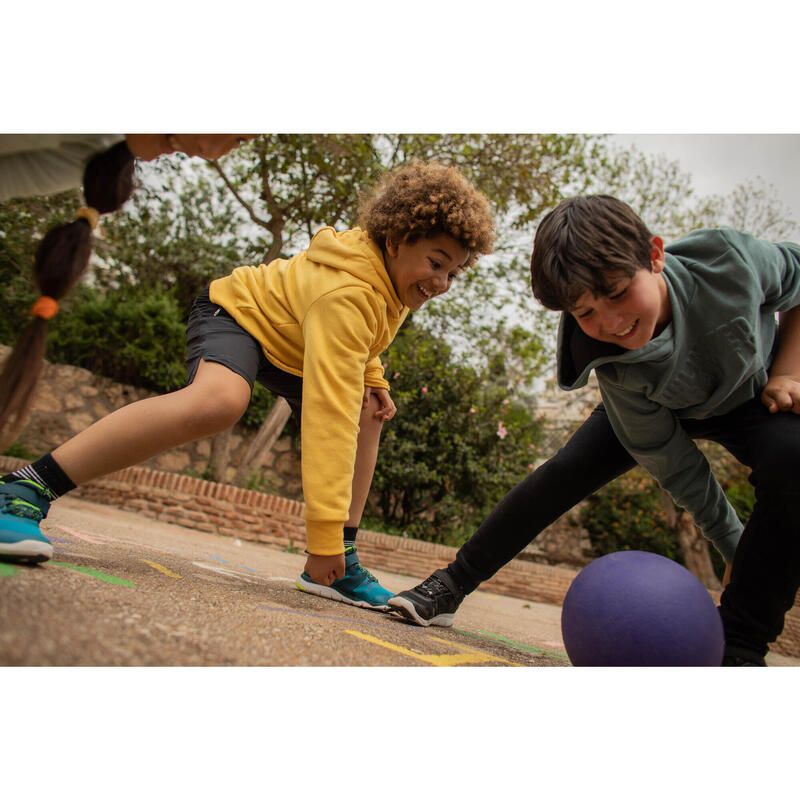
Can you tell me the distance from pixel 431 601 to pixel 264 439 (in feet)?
19.6

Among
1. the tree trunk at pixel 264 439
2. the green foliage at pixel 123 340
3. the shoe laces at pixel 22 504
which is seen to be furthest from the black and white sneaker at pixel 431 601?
the green foliage at pixel 123 340

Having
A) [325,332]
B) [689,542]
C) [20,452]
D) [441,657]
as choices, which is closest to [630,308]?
[325,332]

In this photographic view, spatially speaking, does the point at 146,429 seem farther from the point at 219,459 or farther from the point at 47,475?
the point at 219,459

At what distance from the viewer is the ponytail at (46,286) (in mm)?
1486

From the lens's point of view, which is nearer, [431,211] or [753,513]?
[753,513]

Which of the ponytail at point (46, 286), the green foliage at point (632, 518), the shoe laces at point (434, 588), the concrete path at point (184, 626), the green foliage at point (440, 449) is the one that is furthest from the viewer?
the green foliage at point (632, 518)

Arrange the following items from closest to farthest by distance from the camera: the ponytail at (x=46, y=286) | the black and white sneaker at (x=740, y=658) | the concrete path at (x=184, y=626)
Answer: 1. the concrete path at (x=184, y=626)
2. the ponytail at (x=46, y=286)
3. the black and white sneaker at (x=740, y=658)

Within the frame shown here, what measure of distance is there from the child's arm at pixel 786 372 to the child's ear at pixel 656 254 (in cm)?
48

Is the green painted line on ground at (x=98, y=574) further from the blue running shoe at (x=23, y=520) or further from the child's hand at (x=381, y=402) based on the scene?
the child's hand at (x=381, y=402)

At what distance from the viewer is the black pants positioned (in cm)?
161

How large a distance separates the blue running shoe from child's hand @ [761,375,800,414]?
1.98 metres

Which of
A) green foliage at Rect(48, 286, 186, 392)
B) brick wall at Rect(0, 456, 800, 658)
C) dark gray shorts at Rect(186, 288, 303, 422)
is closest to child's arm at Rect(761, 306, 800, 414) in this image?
dark gray shorts at Rect(186, 288, 303, 422)

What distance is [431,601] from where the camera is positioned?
82.4 inches

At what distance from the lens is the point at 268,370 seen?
7.57 ft
